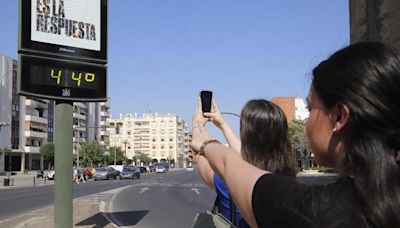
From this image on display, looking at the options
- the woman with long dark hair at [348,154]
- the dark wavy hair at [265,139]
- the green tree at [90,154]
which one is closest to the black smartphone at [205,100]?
the dark wavy hair at [265,139]

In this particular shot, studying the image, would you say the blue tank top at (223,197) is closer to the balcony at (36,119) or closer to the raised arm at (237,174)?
the raised arm at (237,174)

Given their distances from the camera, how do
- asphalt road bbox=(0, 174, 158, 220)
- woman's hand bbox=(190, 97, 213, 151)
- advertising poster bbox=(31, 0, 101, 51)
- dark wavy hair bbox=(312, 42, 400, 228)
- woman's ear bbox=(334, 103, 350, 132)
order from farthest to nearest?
asphalt road bbox=(0, 174, 158, 220)
advertising poster bbox=(31, 0, 101, 51)
woman's hand bbox=(190, 97, 213, 151)
woman's ear bbox=(334, 103, 350, 132)
dark wavy hair bbox=(312, 42, 400, 228)

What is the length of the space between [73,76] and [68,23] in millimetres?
914

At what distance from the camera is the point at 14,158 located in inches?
3339

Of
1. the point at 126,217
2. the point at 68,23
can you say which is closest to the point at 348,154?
the point at 68,23

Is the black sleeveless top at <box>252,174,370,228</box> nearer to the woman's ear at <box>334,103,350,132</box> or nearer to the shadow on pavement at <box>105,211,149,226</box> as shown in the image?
the woman's ear at <box>334,103,350,132</box>

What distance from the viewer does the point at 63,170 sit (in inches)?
323

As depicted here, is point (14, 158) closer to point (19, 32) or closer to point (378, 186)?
point (19, 32)

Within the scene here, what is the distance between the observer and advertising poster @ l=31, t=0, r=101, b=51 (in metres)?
7.90

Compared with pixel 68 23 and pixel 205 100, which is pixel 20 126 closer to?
pixel 68 23

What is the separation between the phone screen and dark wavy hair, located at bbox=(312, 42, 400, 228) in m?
1.30

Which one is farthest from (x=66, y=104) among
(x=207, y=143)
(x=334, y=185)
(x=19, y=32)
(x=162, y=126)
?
(x=162, y=126)

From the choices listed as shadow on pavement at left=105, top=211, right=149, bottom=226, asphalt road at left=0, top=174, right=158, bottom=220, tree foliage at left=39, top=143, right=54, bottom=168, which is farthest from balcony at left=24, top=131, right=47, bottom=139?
shadow on pavement at left=105, top=211, right=149, bottom=226

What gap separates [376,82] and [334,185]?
30 centimetres
